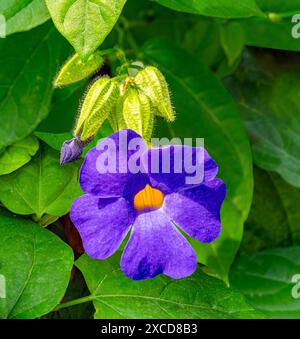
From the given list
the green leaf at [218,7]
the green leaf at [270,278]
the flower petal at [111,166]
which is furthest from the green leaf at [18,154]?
the green leaf at [270,278]

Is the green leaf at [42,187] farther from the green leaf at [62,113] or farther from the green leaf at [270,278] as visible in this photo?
the green leaf at [270,278]

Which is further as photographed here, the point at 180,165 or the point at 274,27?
the point at 274,27

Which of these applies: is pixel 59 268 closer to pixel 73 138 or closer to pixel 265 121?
pixel 73 138

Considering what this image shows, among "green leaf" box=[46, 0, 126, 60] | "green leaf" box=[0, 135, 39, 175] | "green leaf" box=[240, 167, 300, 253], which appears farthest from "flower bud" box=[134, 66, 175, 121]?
"green leaf" box=[240, 167, 300, 253]

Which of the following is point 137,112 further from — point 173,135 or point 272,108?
point 272,108

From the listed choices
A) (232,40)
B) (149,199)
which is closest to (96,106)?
(149,199)

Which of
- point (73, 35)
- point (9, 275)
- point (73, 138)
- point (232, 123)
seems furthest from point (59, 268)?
point (232, 123)

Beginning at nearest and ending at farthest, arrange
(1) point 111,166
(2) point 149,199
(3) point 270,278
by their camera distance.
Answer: (1) point 111,166 < (2) point 149,199 < (3) point 270,278
